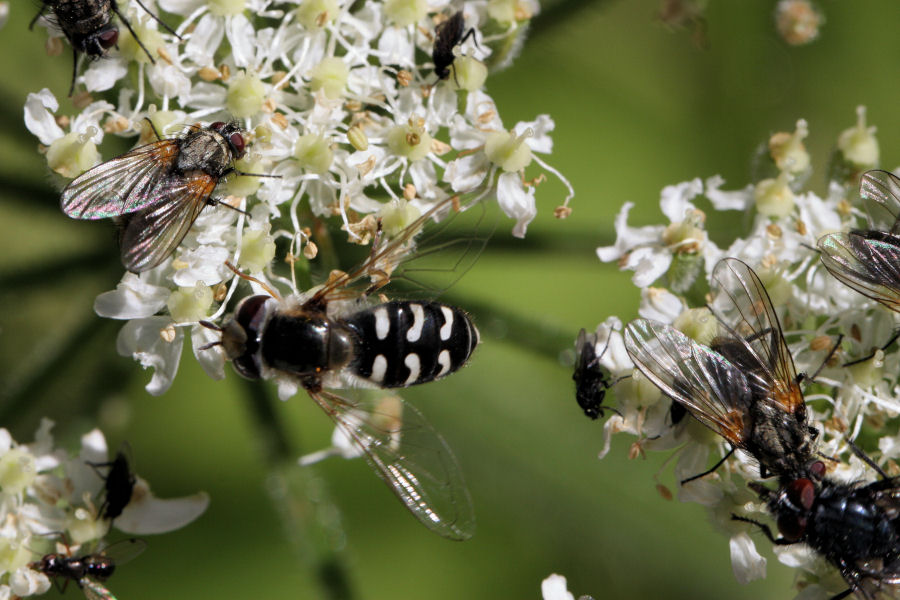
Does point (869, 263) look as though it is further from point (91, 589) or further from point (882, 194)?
point (91, 589)

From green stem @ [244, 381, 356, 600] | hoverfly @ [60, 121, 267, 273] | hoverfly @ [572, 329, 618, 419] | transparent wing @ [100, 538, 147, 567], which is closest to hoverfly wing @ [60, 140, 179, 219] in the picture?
hoverfly @ [60, 121, 267, 273]

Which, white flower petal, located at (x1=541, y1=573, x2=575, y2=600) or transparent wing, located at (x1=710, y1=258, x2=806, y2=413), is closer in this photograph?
transparent wing, located at (x1=710, y1=258, x2=806, y2=413)

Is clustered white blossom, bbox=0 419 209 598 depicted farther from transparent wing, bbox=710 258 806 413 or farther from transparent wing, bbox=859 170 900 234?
transparent wing, bbox=859 170 900 234

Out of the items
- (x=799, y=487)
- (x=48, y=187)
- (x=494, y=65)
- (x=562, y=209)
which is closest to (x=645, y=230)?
(x=562, y=209)

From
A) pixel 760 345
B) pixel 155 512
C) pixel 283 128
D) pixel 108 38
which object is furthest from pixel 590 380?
pixel 108 38

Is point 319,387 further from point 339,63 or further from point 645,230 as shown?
point 645,230

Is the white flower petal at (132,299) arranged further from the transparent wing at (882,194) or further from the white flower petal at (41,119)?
the transparent wing at (882,194)
